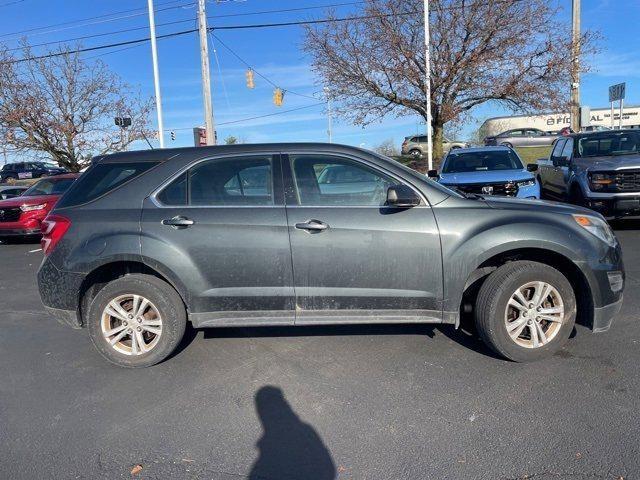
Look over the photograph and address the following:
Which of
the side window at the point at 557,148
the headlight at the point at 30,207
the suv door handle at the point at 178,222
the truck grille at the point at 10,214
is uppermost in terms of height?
the side window at the point at 557,148

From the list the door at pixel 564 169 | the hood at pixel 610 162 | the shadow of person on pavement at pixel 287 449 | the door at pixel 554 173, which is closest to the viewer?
the shadow of person on pavement at pixel 287 449

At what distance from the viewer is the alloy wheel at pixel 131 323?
13.6 ft

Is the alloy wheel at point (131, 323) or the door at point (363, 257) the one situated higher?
the door at point (363, 257)

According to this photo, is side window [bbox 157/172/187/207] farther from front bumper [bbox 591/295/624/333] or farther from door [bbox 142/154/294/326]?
front bumper [bbox 591/295/624/333]

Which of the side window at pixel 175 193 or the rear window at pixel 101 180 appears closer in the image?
the side window at pixel 175 193

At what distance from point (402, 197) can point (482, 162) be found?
24.3 feet

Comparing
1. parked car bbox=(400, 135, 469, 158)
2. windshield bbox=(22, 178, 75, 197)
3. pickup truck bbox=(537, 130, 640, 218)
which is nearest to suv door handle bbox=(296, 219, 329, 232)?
pickup truck bbox=(537, 130, 640, 218)

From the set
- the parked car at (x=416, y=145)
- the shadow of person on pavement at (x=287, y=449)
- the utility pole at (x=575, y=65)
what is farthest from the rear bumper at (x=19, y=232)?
the parked car at (x=416, y=145)

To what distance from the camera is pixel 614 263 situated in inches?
158

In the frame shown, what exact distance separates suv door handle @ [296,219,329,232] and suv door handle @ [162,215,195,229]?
2.81 ft

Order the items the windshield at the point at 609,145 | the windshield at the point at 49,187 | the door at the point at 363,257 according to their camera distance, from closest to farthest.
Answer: the door at the point at 363,257 < the windshield at the point at 609,145 < the windshield at the point at 49,187

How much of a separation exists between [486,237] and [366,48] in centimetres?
1682

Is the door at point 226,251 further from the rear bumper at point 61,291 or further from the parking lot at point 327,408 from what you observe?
the rear bumper at point 61,291

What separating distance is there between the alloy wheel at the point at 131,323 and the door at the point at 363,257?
1.20 m
